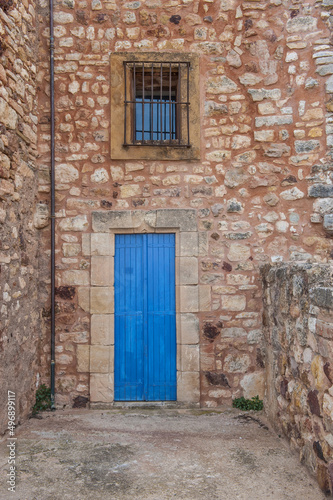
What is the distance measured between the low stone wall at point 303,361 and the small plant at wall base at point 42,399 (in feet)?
7.63

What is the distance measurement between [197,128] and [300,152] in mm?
1177

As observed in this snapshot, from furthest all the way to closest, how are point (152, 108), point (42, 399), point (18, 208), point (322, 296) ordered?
point (152, 108) < point (42, 399) < point (18, 208) < point (322, 296)

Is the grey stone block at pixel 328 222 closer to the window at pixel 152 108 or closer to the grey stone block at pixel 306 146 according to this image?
the grey stone block at pixel 306 146

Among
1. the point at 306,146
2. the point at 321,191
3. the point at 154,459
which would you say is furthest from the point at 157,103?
the point at 154,459

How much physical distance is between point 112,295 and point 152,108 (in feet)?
7.26

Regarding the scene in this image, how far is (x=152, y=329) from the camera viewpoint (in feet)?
15.1

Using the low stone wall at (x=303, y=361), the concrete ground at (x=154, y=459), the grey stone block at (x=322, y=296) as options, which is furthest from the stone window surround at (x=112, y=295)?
the grey stone block at (x=322, y=296)

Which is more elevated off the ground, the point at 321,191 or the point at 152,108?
the point at 152,108

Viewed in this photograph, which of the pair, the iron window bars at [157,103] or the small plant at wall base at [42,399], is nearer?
the small plant at wall base at [42,399]

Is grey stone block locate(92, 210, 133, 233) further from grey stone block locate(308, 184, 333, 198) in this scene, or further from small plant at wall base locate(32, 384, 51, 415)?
grey stone block locate(308, 184, 333, 198)

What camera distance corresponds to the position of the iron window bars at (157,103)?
4680mm

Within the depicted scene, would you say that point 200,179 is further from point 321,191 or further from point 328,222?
point 328,222

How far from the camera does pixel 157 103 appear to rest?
476 centimetres

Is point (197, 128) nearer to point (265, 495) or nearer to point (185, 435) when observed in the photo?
point (185, 435)
